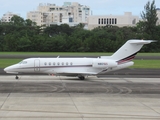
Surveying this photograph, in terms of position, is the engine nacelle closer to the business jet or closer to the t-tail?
the business jet

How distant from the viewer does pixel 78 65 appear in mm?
34688

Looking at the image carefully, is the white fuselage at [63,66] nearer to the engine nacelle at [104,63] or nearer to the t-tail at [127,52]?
the engine nacelle at [104,63]

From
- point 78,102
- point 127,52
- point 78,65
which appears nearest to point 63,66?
point 78,65

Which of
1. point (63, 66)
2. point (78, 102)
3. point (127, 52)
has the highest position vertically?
point (127, 52)

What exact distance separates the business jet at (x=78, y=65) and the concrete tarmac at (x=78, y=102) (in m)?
6.15

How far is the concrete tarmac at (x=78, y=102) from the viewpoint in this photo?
16.6m

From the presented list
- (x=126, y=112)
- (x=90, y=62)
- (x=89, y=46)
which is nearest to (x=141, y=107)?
(x=126, y=112)

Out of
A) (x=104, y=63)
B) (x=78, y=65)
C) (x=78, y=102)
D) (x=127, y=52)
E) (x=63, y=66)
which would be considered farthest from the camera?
(x=127, y=52)

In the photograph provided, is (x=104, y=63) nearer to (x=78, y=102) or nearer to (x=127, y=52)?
(x=127, y=52)

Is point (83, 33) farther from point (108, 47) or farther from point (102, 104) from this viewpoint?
point (102, 104)

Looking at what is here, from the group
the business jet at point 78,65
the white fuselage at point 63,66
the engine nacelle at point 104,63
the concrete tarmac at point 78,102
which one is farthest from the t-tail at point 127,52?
the concrete tarmac at point 78,102

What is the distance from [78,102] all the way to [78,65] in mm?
14353

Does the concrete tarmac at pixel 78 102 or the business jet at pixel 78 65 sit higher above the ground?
the business jet at pixel 78 65

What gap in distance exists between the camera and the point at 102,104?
65.3 feet
